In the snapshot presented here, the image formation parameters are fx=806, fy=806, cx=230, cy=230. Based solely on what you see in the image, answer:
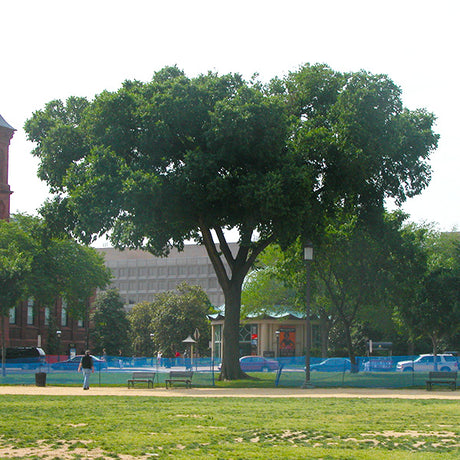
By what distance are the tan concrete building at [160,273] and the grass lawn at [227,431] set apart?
132 meters

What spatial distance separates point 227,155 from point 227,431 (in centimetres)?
2122

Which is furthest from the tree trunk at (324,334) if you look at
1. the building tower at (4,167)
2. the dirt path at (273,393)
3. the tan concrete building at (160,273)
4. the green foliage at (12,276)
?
the tan concrete building at (160,273)

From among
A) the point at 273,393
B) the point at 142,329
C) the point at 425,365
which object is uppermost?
the point at 142,329

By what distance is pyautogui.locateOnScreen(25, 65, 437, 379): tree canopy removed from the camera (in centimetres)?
3366

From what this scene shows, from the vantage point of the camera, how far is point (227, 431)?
13.9m

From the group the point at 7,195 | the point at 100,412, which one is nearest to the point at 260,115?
the point at 100,412

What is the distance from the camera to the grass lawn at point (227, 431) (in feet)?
37.1

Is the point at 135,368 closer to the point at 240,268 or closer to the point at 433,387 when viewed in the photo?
the point at 240,268

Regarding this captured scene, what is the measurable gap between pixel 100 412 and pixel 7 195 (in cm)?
7271

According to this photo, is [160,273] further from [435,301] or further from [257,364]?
[257,364]

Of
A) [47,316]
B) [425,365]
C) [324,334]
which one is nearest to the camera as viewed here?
[425,365]

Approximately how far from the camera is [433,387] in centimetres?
3356

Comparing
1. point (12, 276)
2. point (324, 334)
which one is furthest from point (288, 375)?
point (324, 334)

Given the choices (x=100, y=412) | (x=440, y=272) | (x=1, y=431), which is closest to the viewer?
(x=1, y=431)
